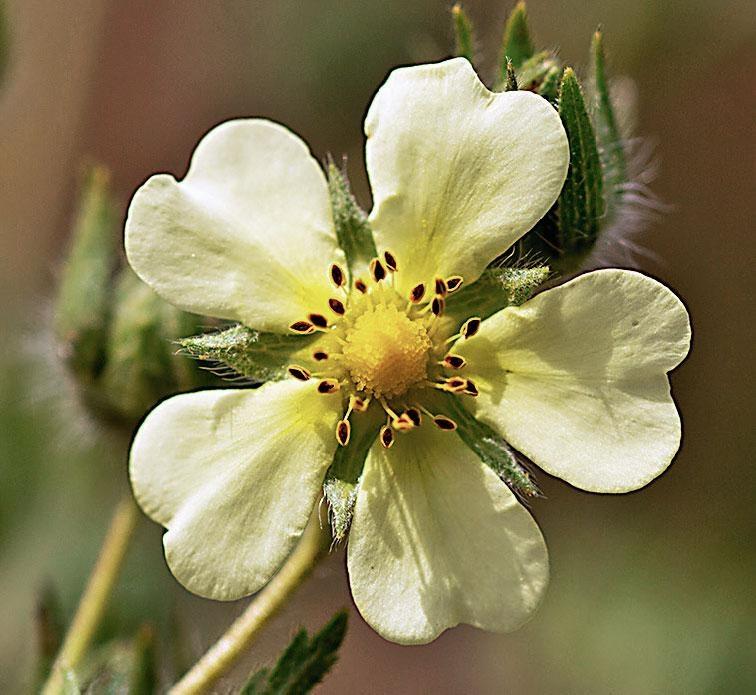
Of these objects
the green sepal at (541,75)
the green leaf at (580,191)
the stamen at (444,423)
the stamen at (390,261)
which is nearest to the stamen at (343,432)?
the stamen at (444,423)

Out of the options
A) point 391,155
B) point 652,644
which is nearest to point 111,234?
point 391,155

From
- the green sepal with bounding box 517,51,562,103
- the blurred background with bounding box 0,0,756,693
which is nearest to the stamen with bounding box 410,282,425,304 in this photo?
the green sepal with bounding box 517,51,562,103

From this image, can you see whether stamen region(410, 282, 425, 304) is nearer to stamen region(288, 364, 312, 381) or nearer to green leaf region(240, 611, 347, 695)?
stamen region(288, 364, 312, 381)

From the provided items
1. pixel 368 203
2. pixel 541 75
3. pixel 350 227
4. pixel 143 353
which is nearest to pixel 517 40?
pixel 541 75

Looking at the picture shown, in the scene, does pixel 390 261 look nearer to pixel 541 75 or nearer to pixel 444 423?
pixel 444 423

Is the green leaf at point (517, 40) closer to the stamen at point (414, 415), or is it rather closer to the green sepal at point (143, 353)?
the stamen at point (414, 415)
